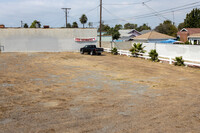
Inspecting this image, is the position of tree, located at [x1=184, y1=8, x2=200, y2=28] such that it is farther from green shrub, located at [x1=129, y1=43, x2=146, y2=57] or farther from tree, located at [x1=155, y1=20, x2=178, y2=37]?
green shrub, located at [x1=129, y1=43, x2=146, y2=57]

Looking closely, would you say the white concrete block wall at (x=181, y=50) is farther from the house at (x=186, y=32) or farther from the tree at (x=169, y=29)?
the tree at (x=169, y=29)

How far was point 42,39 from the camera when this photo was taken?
40875 millimetres

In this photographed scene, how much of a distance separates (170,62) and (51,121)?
18.6 meters

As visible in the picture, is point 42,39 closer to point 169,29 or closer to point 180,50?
point 180,50

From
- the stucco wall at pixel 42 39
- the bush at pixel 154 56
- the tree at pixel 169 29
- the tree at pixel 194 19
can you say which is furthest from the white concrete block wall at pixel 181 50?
the tree at pixel 169 29

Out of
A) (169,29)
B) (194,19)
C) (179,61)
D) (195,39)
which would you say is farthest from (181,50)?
(169,29)

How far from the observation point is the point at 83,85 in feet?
42.4

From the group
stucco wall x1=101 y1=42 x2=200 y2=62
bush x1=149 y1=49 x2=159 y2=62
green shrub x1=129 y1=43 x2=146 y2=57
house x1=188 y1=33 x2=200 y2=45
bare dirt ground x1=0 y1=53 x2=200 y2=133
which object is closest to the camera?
bare dirt ground x1=0 y1=53 x2=200 y2=133

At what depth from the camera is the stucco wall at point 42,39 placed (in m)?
39.2

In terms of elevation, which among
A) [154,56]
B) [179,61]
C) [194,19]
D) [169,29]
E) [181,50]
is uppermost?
[194,19]

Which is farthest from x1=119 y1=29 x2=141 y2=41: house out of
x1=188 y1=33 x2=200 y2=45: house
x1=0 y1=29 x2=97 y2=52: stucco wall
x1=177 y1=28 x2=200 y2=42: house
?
x1=0 y1=29 x2=97 y2=52: stucco wall

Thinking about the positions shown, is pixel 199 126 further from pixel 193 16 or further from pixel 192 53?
pixel 193 16

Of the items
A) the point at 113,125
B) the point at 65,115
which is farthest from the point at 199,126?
the point at 65,115

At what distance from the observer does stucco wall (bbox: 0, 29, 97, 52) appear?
3922 cm
